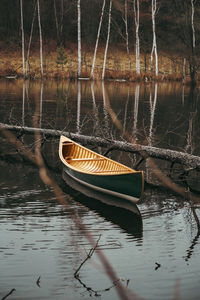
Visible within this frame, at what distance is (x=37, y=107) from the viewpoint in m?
28.4

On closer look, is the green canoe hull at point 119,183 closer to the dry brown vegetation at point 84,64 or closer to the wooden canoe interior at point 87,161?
the wooden canoe interior at point 87,161

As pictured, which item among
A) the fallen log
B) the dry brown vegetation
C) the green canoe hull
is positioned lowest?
the green canoe hull

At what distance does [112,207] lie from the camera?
1072cm

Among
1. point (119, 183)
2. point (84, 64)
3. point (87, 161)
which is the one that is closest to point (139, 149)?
point (119, 183)

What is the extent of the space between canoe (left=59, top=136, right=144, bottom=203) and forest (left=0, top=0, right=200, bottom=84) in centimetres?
3380

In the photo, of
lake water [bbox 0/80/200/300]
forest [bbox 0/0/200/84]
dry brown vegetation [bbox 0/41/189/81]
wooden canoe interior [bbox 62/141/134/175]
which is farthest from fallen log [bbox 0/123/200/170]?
dry brown vegetation [bbox 0/41/189/81]

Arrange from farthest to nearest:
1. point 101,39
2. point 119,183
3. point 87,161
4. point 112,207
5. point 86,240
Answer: point 101,39, point 87,161, point 119,183, point 112,207, point 86,240

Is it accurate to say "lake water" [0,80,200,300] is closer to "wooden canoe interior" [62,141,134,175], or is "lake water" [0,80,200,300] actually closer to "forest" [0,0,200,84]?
"wooden canoe interior" [62,141,134,175]

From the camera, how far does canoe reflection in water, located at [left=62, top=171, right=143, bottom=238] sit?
9.51m

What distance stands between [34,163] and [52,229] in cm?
621

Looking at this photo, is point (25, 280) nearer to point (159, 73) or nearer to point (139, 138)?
point (139, 138)

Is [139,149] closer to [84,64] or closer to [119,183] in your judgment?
[119,183]

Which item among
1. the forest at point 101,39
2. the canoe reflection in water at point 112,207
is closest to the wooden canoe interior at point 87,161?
the canoe reflection in water at point 112,207

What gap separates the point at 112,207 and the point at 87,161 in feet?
10.0
